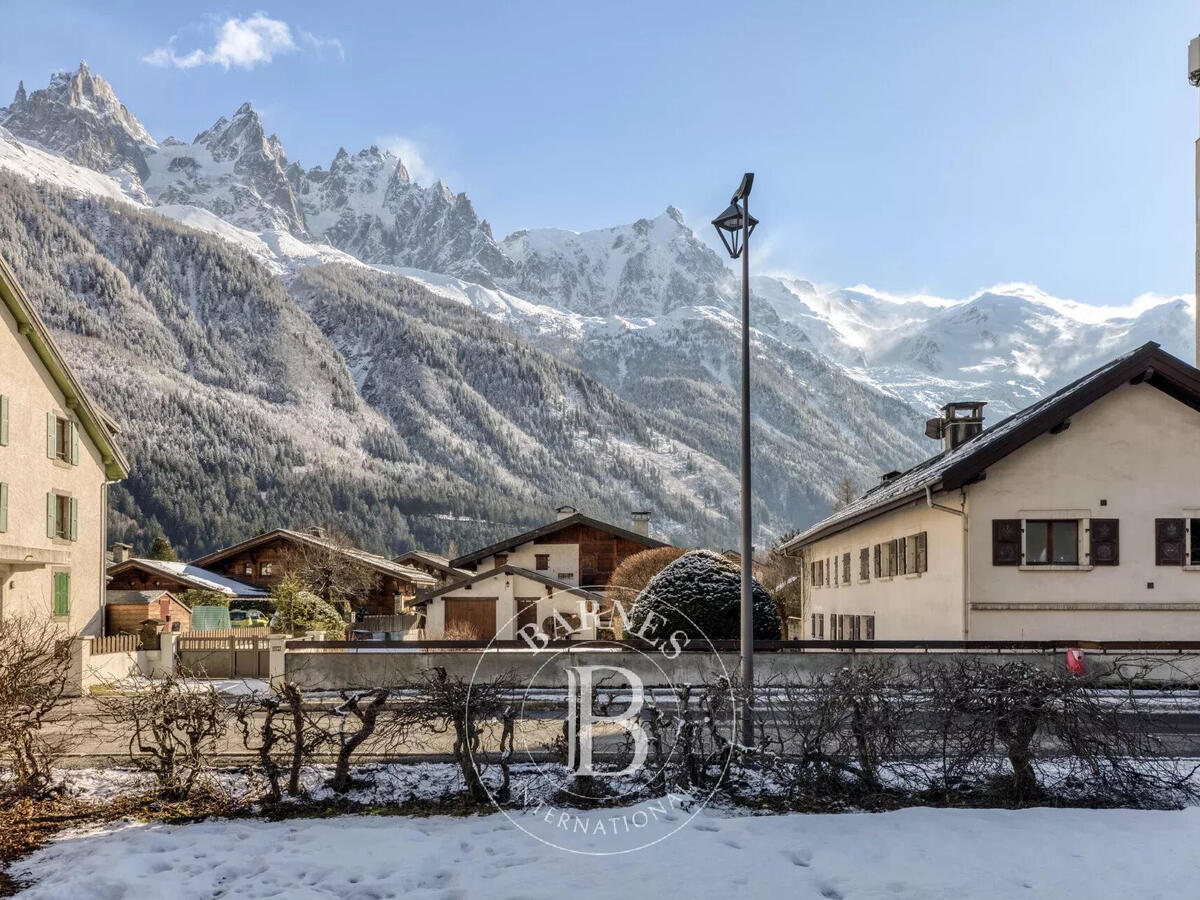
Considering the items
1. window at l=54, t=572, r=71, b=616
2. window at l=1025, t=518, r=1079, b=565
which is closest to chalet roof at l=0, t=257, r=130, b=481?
window at l=54, t=572, r=71, b=616

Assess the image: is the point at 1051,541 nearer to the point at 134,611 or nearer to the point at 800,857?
the point at 800,857

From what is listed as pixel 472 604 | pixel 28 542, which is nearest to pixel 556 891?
pixel 28 542

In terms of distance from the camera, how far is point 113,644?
26000 millimetres

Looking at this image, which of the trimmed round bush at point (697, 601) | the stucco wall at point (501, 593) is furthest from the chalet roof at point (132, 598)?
the trimmed round bush at point (697, 601)

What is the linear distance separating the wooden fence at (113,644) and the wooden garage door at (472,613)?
12680 mm

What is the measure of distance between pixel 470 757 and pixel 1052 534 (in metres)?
16.8

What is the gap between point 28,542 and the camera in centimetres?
2550

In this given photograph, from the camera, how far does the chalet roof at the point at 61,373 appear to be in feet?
A: 84.6

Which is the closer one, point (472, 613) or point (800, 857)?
point (800, 857)

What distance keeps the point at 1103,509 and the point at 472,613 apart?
2310 cm

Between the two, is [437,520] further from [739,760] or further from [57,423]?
[739,760]

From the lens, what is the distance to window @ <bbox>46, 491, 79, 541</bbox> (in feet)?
88.9

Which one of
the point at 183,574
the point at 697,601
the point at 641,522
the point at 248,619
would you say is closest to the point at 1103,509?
the point at 697,601

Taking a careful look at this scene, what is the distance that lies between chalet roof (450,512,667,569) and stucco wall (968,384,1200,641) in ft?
77.4
